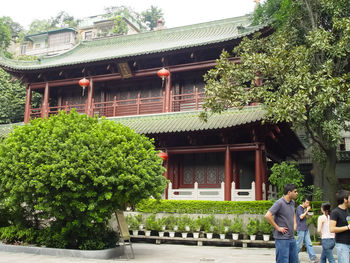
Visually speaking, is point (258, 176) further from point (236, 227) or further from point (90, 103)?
point (90, 103)

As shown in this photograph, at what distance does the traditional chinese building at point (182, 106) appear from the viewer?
12.4 m

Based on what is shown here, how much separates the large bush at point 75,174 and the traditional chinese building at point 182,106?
4556 millimetres

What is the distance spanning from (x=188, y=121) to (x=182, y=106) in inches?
100

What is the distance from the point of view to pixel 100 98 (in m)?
17.7

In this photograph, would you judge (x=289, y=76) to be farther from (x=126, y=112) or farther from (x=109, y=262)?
(x=126, y=112)

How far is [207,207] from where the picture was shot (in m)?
11.2

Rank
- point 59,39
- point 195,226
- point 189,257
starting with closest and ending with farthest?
point 189,257
point 195,226
point 59,39

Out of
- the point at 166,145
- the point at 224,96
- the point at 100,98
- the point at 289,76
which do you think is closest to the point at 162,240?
the point at 166,145

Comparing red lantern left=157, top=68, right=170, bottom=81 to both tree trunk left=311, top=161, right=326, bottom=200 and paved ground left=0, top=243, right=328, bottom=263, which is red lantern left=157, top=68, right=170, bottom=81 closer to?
tree trunk left=311, top=161, right=326, bottom=200

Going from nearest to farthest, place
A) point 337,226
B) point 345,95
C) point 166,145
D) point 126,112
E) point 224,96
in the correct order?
1. point 337,226
2. point 345,95
3. point 224,96
4. point 166,145
5. point 126,112

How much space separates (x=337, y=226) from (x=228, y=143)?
8479mm

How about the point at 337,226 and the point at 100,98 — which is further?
the point at 100,98

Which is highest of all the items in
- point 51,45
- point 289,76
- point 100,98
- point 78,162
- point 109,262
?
point 51,45

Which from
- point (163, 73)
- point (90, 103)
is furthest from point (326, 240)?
point (90, 103)
